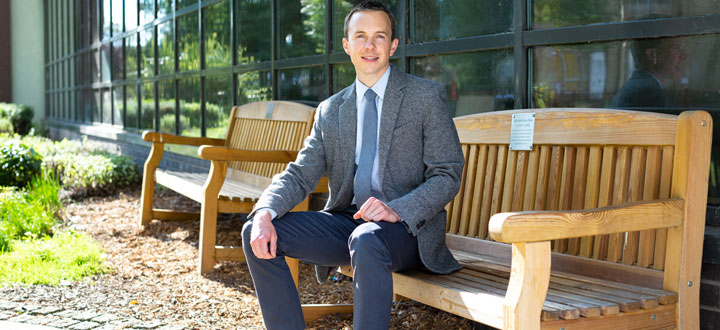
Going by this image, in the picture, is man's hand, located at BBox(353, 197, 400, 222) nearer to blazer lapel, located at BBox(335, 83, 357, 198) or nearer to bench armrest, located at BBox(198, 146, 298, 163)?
blazer lapel, located at BBox(335, 83, 357, 198)

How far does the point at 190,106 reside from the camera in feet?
25.8

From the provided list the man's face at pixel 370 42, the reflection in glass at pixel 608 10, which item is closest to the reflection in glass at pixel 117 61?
the reflection in glass at pixel 608 10

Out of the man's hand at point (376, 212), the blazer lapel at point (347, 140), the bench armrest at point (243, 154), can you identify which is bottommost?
the man's hand at point (376, 212)

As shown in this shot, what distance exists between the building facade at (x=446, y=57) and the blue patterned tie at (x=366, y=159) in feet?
3.04

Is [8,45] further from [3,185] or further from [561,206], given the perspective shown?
[561,206]

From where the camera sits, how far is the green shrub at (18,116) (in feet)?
54.2

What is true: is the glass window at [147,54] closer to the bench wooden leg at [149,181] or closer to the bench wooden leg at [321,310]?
the bench wooden leg at [149,181]

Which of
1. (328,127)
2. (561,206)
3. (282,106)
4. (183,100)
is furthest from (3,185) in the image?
(561,206)

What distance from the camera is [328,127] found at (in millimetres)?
2785

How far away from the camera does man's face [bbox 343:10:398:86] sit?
8.68 ft

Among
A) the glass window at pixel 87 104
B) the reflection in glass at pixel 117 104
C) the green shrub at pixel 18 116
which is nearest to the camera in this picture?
the reflection in glass at pixel 117 104

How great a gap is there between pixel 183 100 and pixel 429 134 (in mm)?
5987

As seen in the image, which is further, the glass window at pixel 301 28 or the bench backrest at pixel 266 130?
the glass window at pixel 301 28

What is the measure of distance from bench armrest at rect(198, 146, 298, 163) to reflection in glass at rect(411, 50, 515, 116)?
979 millimetres
